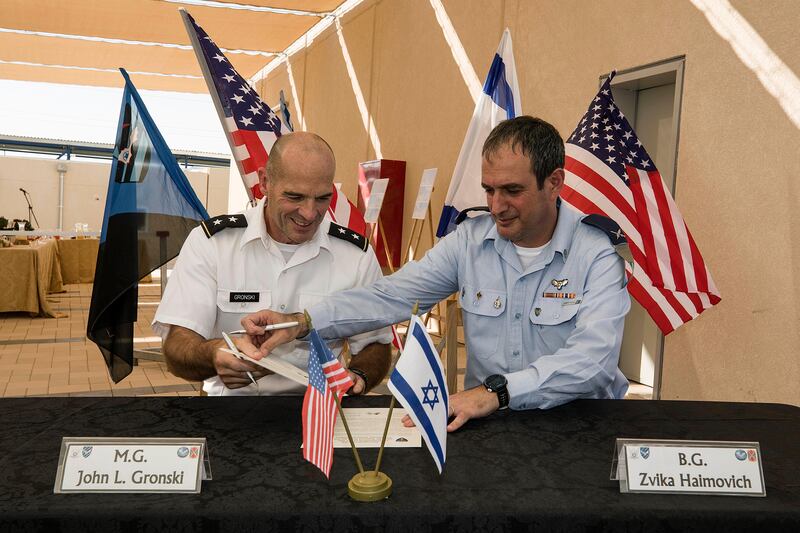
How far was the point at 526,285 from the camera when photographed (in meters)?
2.09

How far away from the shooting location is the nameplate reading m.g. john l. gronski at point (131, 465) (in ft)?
3.68

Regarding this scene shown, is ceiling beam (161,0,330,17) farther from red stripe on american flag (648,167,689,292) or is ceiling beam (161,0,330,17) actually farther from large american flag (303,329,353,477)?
large american flag (303,329,353,477)

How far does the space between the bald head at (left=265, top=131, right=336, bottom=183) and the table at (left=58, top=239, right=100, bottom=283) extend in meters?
11.0

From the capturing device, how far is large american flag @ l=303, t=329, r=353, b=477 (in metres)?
1.10

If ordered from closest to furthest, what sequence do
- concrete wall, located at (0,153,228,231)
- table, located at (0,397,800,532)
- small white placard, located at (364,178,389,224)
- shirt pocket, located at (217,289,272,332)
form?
1. table, located at (0,397,800,532)
2. shirt pocket, located at (217,289,272,332)
3. small white placard, located at (364,178,389,224)
4. concrete wall, located at (0,153,228,231)

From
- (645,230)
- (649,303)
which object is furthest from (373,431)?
(645,230)

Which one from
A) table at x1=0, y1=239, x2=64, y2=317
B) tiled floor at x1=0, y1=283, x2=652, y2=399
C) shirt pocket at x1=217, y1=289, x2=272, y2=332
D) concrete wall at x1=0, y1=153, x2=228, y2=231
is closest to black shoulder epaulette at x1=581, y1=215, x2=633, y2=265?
shirt pocket at x1=217, y1=289, x2=272, y2=332

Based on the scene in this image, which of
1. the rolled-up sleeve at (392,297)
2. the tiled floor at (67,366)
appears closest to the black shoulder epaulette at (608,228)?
the rolled-up sleeve at (392,297)

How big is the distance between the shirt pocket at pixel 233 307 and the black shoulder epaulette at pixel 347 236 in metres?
0.30

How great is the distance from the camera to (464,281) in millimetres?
2207

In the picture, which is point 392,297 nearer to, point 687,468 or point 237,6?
point 687,468

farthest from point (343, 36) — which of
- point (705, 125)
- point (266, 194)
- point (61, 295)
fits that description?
point (266, 194)

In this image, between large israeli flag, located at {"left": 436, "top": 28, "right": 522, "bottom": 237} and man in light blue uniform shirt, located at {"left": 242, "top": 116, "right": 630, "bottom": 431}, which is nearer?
man in light blue uniform shirt, located at {"left": 242, "top": 116, "right": 630, "bottom": 431}

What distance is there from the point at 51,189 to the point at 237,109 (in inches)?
687
